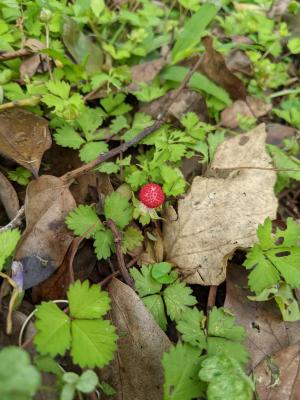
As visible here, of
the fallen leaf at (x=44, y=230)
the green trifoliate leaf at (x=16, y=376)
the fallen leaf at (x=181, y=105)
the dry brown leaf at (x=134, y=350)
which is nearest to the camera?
the green trifoliate leaf at (x=16, y=376)

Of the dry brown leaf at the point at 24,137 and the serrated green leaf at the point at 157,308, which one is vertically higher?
the dry brown leaf at the point at 24,137

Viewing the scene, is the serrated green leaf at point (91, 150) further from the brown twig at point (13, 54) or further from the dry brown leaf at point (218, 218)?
the brown twig at point (13, 54)

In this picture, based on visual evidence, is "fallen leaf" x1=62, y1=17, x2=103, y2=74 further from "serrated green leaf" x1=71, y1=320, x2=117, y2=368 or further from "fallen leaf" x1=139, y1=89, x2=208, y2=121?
"serrated green leaf" x1=71, y1=320, x2=117, y2=368

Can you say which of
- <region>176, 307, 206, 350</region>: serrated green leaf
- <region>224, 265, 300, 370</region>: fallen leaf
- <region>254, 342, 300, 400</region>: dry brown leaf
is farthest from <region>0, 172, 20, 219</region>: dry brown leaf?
<region>254, 342, 300, 400</region>: dry brown leaf

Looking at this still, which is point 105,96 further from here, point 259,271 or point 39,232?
point 259,271

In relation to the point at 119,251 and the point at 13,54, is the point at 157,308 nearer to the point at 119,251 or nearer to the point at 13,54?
the point at 119,251

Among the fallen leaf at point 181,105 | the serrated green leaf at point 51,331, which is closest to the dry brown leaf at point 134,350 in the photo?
the serrated green leaf at point 51,331
